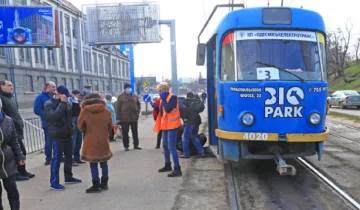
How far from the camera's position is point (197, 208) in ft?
13.6

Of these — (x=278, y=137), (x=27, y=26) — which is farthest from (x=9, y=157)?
(x=27, y=26)

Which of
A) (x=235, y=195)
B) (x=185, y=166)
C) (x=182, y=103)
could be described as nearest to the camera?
(x=235, y=195)

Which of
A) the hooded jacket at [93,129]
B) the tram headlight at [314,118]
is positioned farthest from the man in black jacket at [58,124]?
the tram headlight at [314,118]

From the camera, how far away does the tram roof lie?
500 centimetres

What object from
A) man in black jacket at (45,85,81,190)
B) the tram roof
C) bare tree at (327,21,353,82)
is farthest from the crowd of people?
bare tree at (327,21,353,82)

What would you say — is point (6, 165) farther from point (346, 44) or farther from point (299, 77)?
point (346, 44)

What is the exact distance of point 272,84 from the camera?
468cm

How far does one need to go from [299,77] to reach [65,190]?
14.6 feet

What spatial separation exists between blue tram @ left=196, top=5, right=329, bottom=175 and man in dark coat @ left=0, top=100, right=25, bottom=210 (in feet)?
10.4

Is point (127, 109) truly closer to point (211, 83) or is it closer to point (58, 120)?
point (211, 83)

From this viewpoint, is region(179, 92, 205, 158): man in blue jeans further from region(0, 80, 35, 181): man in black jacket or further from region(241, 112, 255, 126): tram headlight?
region(0, 80, 35, 181): man in black jacket

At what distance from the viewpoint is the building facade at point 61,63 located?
26922 millimetres

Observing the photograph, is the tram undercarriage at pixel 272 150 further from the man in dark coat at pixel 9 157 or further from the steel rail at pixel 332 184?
the man in dark coat at pixel 9 157

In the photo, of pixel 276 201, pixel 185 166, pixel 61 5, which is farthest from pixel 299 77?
pixel 61 5
